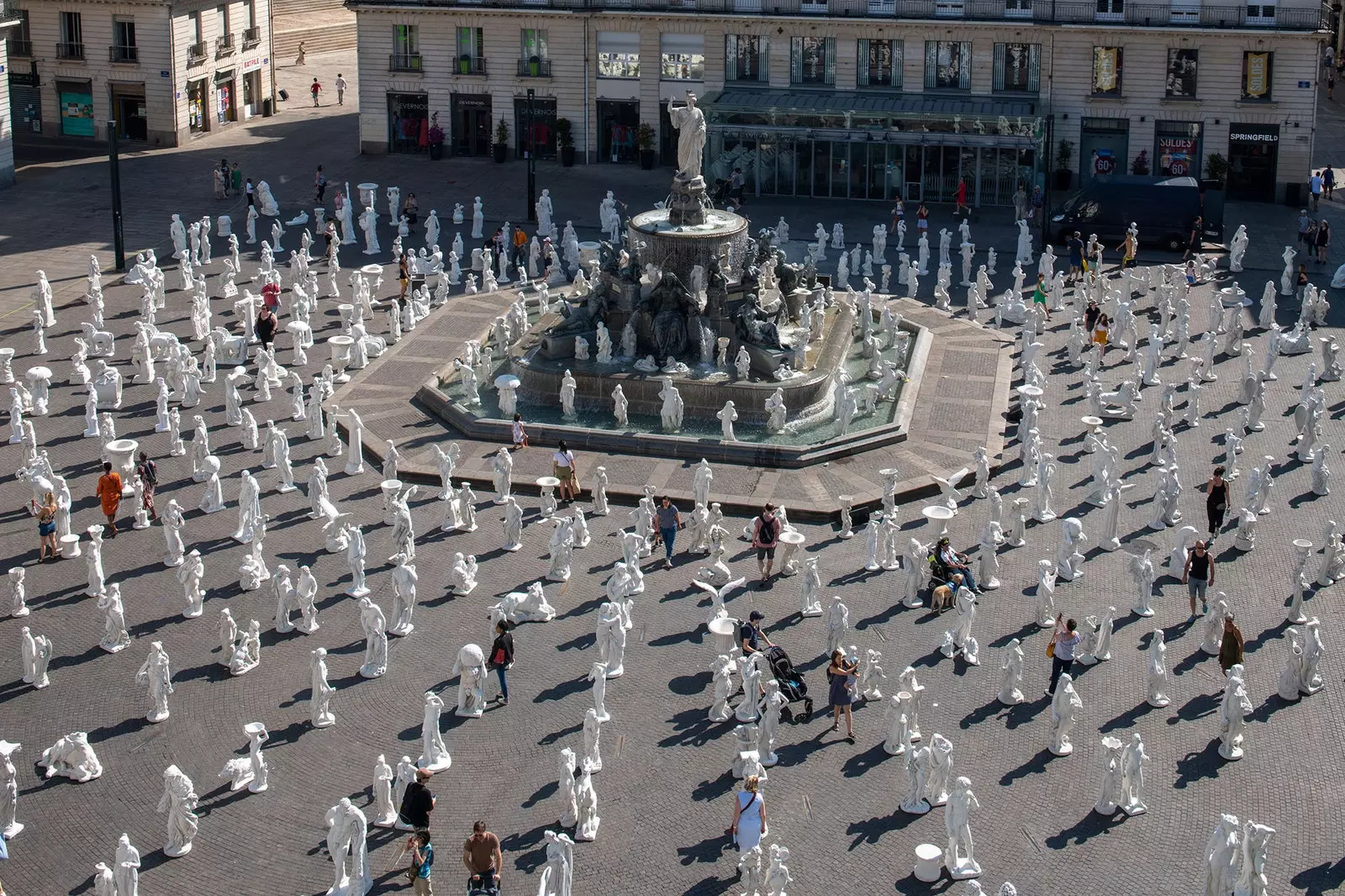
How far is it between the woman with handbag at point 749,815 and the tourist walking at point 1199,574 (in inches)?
432

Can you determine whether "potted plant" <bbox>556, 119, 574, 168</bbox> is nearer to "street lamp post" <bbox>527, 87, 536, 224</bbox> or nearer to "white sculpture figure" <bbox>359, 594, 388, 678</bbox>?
"street lamp post" <bbox>527, 87, 536, 224</bbox>

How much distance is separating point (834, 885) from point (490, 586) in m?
11.1

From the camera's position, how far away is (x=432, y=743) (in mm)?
26875

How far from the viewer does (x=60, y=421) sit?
41.5m

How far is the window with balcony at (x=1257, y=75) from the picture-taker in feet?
209

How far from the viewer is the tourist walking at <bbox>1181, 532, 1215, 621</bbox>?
104ft

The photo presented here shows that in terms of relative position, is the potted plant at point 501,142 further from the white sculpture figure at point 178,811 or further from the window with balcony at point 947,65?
the white sculpture figure at point 178,811

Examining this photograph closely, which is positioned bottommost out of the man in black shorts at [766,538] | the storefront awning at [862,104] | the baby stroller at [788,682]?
the baby stroller at [788,682]

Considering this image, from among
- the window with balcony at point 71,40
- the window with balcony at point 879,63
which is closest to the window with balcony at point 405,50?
the window with balcony at point 71,40

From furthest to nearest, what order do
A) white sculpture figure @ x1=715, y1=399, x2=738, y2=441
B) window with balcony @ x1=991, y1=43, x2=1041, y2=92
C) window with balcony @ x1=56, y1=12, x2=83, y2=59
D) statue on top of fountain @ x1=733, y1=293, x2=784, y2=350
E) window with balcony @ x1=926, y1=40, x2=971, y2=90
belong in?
window with balcony @ x1=56, y1=12, x2=83, y2=59 → window with balcony @ x1=926, y1=40, x2=971, y2=90 → window with balcony @ x1=991, y1=43, x2=1041, y2=92 → statue on top of fountain @ x1=733, y1=293, x2=784, y2=350 → white sculpture figure @ x1=715, y1=399, x2=738, y2=441

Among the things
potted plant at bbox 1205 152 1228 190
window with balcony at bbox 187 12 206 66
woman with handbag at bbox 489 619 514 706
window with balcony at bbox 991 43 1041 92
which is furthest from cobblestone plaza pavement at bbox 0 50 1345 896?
window with balcony at bbox 187 12 206 66

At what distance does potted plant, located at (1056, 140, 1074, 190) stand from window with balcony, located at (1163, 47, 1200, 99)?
382 cm

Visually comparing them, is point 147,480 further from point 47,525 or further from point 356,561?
point 356,561

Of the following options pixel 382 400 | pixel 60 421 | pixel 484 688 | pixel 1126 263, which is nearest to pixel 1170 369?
pixel 1126 263
